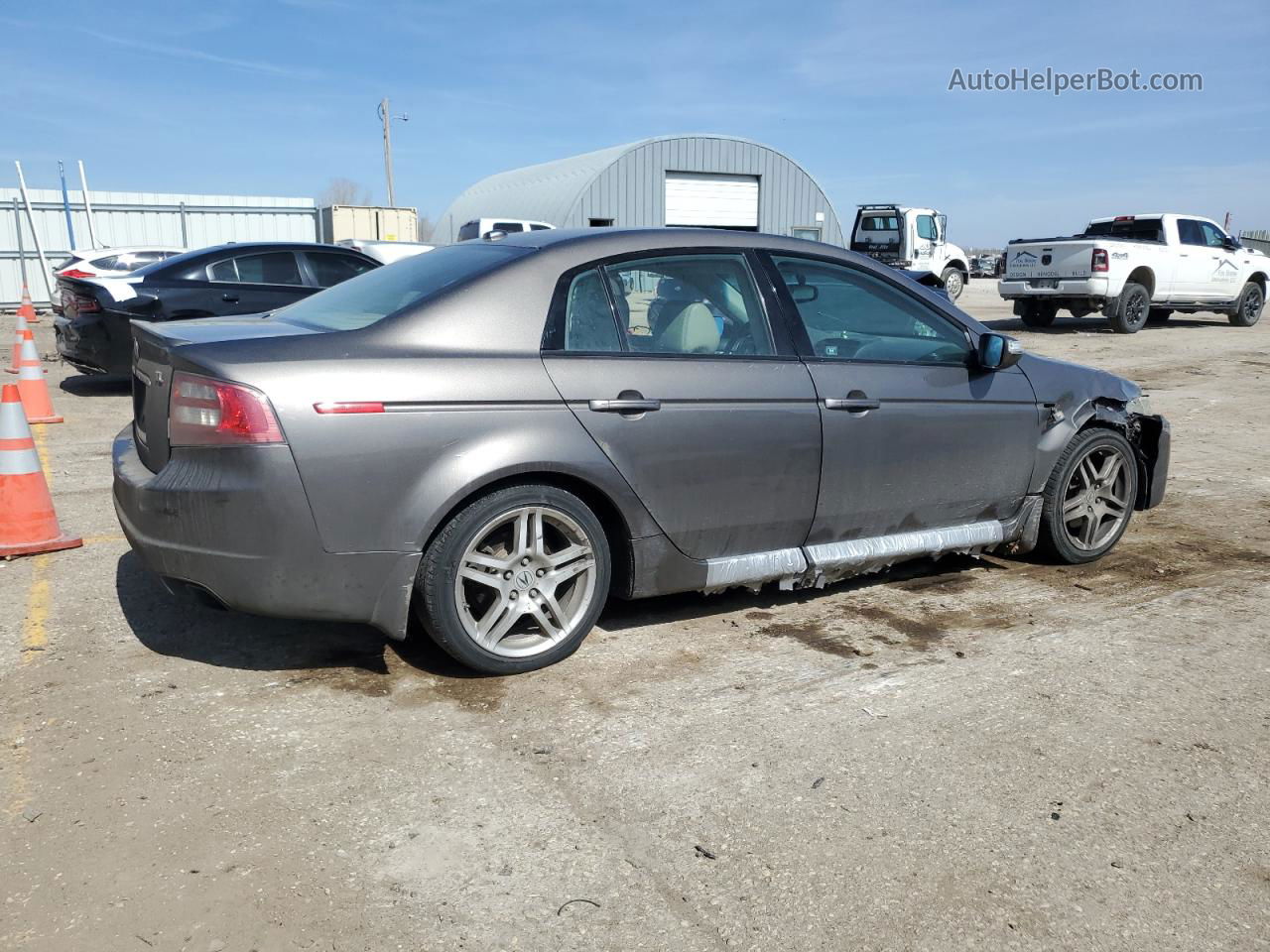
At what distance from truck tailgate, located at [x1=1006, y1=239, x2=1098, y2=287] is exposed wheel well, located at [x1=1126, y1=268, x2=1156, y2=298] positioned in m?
1.14

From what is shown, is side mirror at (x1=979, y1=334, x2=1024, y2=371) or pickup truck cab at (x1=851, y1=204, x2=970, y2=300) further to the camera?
pickup truck cab at (x1=851, y1=204, x2=970, y2=300)

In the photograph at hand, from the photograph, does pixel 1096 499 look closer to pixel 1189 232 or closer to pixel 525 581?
pixel 525 581

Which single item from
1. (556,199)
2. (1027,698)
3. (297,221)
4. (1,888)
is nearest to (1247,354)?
(1027,698)

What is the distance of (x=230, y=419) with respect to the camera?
10.7 ft

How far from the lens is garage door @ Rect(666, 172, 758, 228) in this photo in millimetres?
34812

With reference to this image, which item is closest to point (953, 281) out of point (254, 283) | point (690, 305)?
point (254, 283)

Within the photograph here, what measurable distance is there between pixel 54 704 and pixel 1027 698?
3.21m

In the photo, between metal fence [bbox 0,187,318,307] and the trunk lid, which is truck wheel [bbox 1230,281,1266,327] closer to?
the trunk lid

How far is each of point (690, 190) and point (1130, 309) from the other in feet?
64.6

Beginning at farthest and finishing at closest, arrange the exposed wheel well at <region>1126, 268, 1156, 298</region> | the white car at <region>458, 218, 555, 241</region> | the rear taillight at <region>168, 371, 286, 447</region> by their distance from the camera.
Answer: the white car at <region>458, 218, 555, 241</region> < the exposed wheel well at <region>1126, 268, 1156, 298</region> < the rear taillight at <region>168, 371, 286, 447</region>

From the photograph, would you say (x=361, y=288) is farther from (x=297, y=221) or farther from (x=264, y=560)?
(x=297, y=221)

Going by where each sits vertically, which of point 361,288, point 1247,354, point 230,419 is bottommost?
point 1247,354

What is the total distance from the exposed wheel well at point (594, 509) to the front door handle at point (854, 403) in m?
0.98

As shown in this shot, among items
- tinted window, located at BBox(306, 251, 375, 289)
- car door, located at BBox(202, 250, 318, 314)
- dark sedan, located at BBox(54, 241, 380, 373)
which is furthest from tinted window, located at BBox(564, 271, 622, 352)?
tinted window, located at BBox(306, 251, 375, 289)
